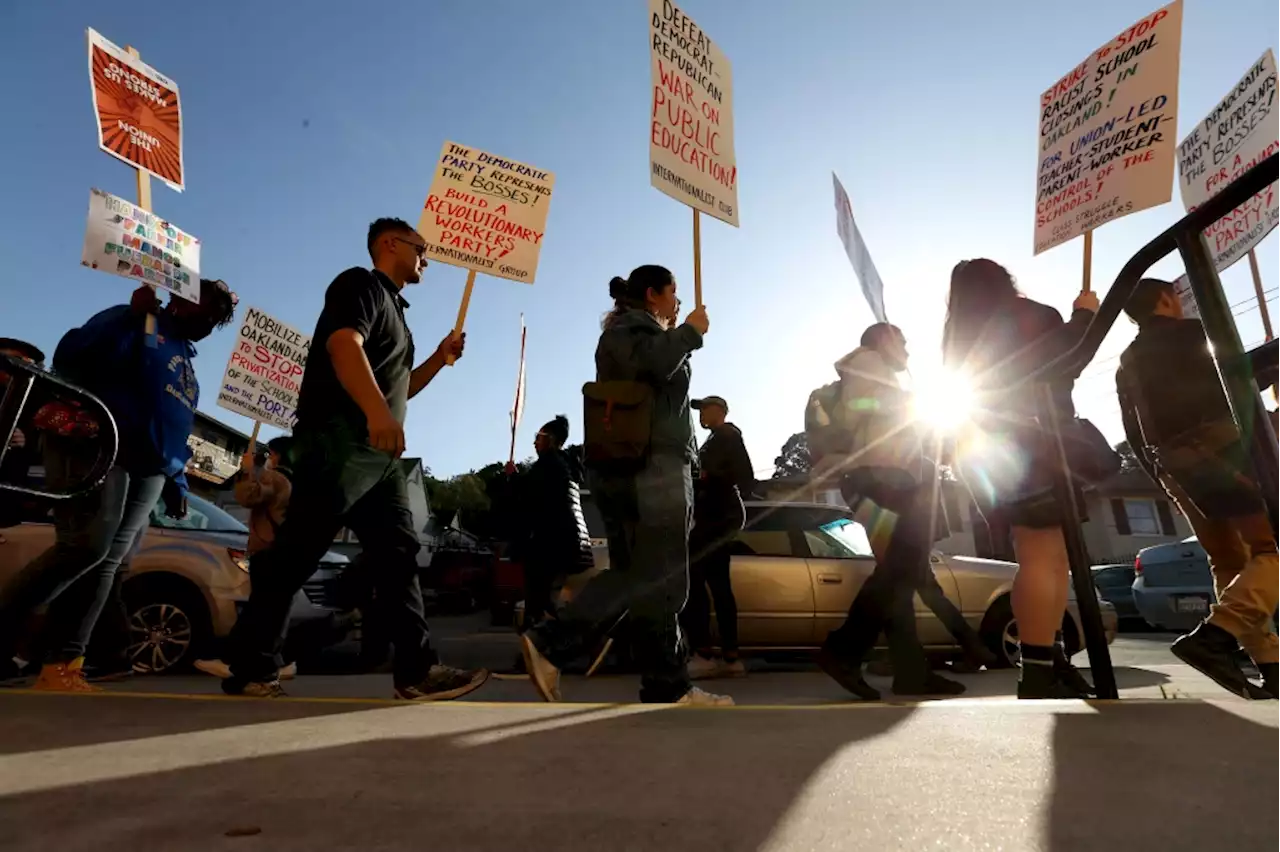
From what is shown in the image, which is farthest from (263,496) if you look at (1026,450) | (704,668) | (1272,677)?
(1272,677)

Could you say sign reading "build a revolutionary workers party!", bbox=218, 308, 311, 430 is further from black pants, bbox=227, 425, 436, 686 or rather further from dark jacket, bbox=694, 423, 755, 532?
black pants, bbox=227, 425, 436, 686

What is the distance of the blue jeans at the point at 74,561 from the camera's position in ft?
10.5

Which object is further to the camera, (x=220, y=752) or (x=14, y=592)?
(x=14, y=592)

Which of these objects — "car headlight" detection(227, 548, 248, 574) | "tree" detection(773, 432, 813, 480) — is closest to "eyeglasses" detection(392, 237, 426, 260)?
"car headlight" detection(227, 548, 248, 574)

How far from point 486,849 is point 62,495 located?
5.86 feet

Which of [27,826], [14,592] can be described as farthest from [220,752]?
[14,592]

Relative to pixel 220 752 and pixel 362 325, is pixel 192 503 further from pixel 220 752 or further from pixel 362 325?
pixel 220 752

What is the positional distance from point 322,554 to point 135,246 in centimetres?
266

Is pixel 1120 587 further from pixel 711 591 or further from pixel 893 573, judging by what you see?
pixel 893 573

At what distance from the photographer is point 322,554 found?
2.69 meters

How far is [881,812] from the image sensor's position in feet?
3.73

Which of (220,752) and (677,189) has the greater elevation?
(677,189)

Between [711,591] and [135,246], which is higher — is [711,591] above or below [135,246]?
below

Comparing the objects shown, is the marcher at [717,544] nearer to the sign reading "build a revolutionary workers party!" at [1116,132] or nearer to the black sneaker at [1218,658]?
the sign reading "build a revolutionary workers party!" at [1116,132]
